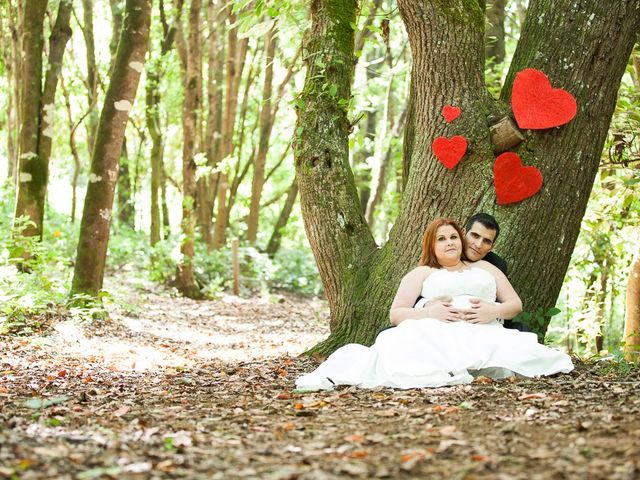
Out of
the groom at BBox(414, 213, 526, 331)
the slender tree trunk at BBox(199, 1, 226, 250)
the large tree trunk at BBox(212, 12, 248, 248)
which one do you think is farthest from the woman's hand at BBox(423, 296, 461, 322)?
the slender tree trunk at BBox(199, 1, 226, 250)

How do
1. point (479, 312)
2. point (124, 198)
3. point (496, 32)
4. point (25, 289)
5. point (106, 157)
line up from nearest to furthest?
1. point (479, 312)
2. point (25, 289)
3. point (106, 157)
4. point (496, 32)
5. point (124, 198)

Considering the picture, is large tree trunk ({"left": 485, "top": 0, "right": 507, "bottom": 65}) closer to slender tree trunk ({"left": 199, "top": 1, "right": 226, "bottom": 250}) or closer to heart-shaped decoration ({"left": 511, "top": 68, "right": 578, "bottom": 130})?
heart-shaped decoration ({"left": 511, "top": 68, "right": 578, "bottom": 130})

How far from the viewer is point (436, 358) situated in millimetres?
5375

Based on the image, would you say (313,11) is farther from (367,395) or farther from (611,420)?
(611,420)

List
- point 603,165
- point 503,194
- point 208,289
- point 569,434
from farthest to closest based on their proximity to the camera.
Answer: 1. point 208,289
2. point 603,165
3. point 503,194
4. point 569,434

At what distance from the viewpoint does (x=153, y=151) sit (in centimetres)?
1723

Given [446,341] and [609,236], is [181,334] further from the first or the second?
[609,236]

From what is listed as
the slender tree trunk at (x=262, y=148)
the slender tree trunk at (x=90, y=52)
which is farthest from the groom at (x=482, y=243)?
the slender tree trunk at (x=90, y=52)

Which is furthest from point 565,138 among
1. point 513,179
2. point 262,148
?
point 262,148

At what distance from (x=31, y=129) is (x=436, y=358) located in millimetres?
7871

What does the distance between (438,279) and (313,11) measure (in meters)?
3.18

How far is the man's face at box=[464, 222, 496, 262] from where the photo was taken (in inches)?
237

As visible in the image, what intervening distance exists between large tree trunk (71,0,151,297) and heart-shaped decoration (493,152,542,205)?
5.23 m

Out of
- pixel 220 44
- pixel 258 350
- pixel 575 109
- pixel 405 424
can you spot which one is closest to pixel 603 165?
pixel 575 109
